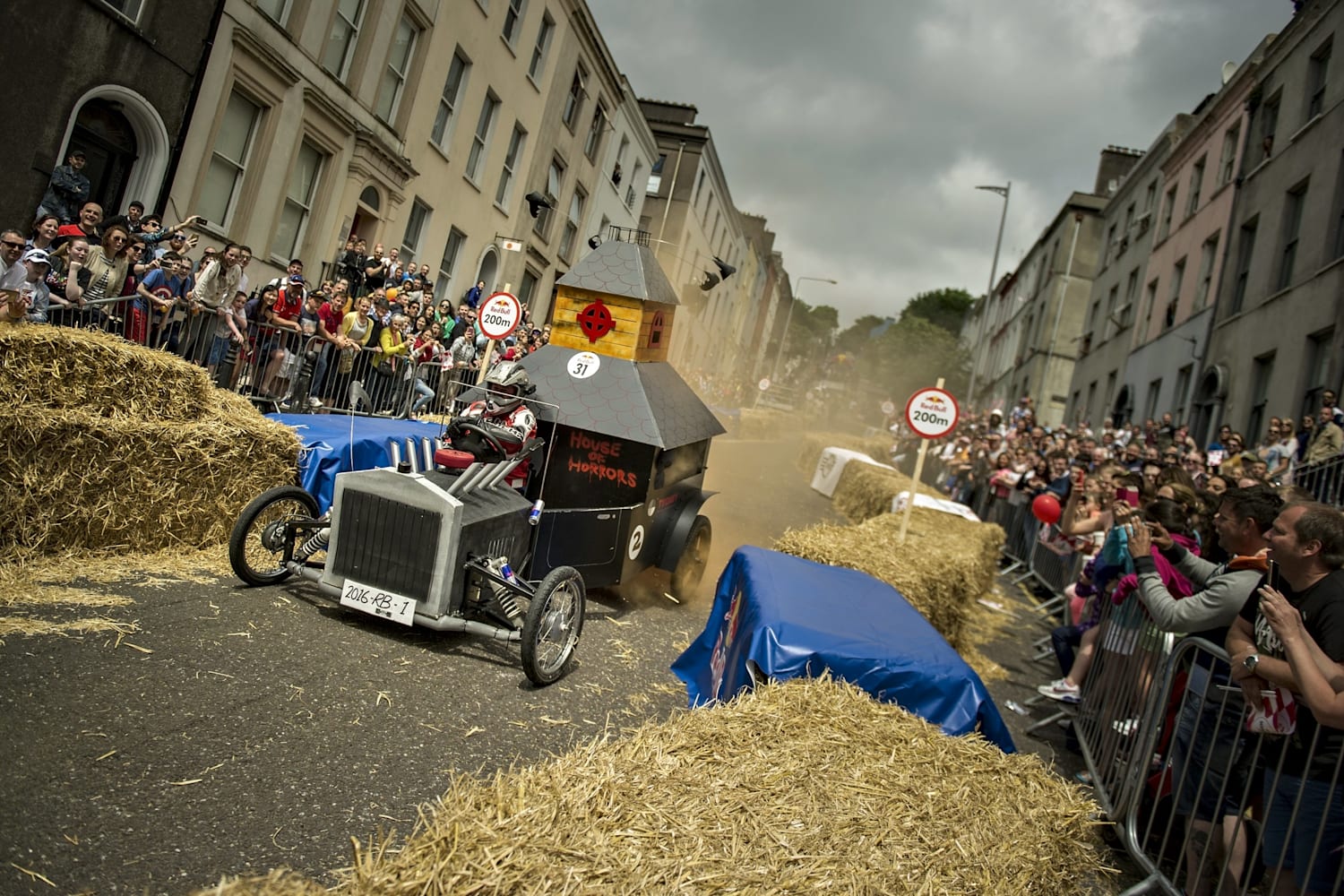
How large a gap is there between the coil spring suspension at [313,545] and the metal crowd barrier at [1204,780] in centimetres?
486

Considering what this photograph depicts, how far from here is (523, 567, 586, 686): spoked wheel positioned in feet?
15.8

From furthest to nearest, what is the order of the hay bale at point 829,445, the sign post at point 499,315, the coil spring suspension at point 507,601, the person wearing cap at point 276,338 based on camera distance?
the hay bale at point 829,445 → the sign post at point 499,315 → the person wearing cap at point 276,338 → the coil spring suspension at point 507,601

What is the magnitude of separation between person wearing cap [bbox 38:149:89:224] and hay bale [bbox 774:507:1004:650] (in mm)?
9704

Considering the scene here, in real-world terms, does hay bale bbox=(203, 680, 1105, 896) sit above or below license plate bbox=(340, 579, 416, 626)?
above

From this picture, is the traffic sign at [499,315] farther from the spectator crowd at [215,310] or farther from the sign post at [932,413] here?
the sign post at [932,413]

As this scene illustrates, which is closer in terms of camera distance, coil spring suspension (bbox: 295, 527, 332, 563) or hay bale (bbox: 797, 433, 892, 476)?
coil spring suspension (bbox: 295, 527, 332, 563)

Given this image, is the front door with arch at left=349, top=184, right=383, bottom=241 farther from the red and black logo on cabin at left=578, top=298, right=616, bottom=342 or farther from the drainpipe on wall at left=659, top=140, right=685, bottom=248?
the drainpipe on wall at left=659, top=140, right=685, bottom=248

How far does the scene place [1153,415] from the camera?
2267cm

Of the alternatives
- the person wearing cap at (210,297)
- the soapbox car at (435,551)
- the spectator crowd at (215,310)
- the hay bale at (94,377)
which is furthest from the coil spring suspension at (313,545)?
the person wearing cap at (210,297)

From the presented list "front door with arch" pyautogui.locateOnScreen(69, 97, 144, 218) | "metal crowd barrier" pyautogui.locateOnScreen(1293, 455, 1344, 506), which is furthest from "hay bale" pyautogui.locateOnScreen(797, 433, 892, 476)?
"front door with arch" pyautogui.locateOnScreen(69, 97, 144, 218)

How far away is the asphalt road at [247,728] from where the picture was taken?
9.18 feet

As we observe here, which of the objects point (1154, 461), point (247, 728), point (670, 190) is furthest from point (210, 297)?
point (670, 190)

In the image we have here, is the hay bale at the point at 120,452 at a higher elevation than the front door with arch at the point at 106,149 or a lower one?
lower

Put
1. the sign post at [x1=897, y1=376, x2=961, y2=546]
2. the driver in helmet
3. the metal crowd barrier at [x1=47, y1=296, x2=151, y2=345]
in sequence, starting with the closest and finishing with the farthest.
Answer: the driver in helmet, the metal crowd barrier at [x1=47, y1=296, x2=151, y2=345], the sign post at [x1=897, y1=376, x2=961, y2=546]
